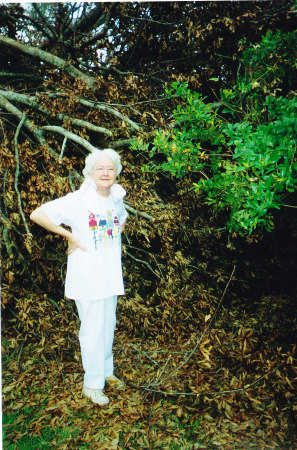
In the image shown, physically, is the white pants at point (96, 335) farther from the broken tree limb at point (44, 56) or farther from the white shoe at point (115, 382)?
the broken tree limb at point (44, 56)

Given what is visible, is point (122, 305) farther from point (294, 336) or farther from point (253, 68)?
point (253, 68)

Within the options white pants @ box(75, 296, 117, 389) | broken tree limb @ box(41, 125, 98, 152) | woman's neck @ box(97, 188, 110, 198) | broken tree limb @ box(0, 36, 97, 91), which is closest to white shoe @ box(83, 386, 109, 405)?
white pants @ box(75, 296, 117, 389)

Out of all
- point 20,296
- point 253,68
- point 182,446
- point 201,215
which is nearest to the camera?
point 182,446

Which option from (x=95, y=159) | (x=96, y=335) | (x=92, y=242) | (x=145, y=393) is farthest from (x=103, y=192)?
(x=145, y=393)

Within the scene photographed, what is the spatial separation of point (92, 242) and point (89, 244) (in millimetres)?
27

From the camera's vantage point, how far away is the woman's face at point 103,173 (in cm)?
252

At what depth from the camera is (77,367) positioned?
324 cm

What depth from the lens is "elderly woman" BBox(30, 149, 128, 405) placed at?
248 centimetres

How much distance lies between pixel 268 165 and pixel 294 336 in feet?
7.37

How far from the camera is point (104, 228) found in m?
2.55

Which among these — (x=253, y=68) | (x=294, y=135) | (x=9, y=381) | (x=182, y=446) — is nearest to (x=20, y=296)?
(x=9, y=381)

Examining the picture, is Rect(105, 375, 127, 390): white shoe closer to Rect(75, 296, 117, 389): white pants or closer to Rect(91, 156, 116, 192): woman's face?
Rect(75, 296, 117, 389): white pants

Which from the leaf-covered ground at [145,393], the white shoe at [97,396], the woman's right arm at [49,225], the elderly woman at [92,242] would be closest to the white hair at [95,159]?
the elderly woman at [92,242]

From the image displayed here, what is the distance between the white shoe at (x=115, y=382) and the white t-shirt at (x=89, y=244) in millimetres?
949
